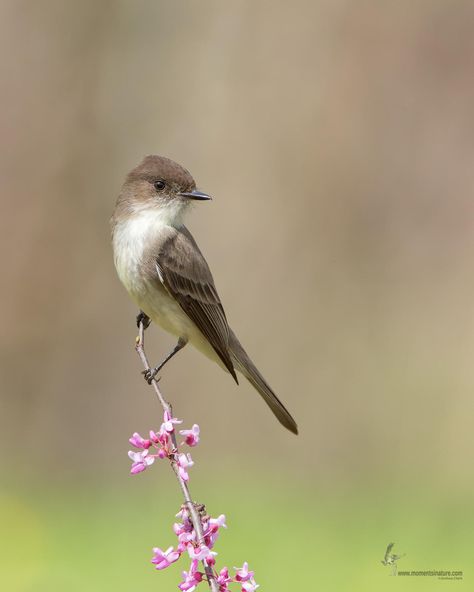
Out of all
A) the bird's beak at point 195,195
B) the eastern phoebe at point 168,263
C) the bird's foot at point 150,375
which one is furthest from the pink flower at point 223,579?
the bird's beak at point 195,195

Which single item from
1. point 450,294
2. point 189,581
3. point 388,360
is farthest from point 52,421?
point 189,581

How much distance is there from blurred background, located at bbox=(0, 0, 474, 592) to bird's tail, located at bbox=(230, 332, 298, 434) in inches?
127

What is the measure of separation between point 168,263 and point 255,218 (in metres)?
4.83

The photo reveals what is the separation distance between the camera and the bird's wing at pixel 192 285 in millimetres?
3650

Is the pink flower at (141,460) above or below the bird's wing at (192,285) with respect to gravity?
below

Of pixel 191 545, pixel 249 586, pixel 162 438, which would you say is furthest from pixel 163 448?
pixel 249 586

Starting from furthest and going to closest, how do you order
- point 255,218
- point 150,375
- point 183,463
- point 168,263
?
point 255,218 < point 168,263 < point 150,375 < point 183,463

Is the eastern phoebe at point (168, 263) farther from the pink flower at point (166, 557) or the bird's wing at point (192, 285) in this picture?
the pink flower at point (166, 557)

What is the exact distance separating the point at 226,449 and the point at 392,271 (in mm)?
2011

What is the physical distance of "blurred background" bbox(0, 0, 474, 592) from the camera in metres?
7.66

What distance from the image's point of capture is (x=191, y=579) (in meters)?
1.65

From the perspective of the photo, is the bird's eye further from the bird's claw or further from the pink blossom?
the pink blossom

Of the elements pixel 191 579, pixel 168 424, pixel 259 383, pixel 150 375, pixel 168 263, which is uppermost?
pixel 168 263

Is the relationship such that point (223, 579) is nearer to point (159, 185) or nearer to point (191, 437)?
point (191, 437)
